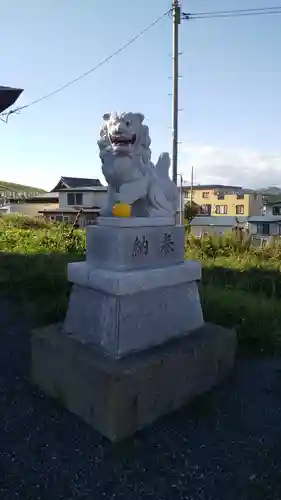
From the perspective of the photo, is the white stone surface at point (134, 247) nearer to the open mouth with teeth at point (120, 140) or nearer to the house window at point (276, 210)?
the open mouth with teeth at point (120, 140)

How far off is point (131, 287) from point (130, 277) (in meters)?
0.07

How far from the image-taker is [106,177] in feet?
9.70

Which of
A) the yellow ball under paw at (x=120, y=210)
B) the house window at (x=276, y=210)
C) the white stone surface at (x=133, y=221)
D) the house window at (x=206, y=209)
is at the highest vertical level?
the house window at (x=206, y=209)

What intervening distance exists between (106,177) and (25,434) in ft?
6.32

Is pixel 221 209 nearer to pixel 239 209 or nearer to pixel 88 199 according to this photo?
pixel 239 209

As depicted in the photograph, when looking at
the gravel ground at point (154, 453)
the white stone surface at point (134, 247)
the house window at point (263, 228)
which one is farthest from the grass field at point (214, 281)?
the house window at point (263, 228)

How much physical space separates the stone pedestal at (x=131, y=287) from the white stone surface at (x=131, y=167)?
0.61 feet

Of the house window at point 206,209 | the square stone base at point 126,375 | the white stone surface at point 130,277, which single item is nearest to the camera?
the square stone base at point 126,375

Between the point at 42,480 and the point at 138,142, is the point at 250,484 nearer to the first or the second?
the point at 42,480

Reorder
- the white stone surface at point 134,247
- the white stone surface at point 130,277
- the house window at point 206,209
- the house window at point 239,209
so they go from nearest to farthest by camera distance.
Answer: the white stone surface at point 130,277, the white stone surface at point 134,247, the house window at point 239,209, the house window at point 206,209

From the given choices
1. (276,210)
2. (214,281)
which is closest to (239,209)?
(276,210)

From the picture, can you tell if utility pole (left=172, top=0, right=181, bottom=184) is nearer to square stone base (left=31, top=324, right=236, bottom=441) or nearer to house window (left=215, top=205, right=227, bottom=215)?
square stone base (left=31, top=324, right=236, bottom=441)

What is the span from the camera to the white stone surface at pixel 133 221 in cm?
270

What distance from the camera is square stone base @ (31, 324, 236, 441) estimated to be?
2.41 meters
